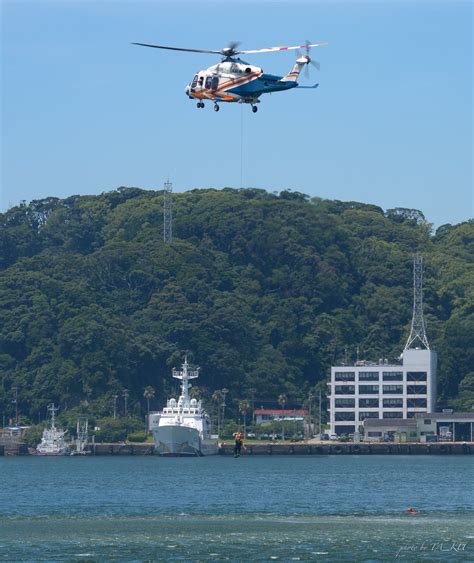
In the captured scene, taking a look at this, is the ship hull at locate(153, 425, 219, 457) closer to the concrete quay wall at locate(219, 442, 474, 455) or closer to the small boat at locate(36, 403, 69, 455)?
the concrete quay wall at locate(219, 442, 474, 455)

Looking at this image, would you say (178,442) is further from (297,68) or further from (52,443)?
(297,68)

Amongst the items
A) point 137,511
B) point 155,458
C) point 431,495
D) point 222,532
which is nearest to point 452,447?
point 155,458

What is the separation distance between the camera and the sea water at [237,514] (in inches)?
2744

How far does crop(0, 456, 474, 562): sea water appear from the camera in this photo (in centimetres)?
6969

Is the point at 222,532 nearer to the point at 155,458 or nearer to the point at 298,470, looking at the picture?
the point at 298,470

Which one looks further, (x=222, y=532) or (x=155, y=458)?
(x=155, y=458)

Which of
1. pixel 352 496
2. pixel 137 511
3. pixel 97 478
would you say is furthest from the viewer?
pixel 97 478

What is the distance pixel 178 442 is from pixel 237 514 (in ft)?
314

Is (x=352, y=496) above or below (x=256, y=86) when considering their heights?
below

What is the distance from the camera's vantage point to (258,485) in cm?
12169

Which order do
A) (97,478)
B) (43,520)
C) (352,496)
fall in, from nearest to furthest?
1. (43,520)
2. (352,496)
3. (97,478)

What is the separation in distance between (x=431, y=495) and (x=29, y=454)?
3919 inches

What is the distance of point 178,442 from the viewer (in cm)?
18350

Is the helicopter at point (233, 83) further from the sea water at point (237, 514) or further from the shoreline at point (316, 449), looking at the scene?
the shoreline at point (316, 449)
